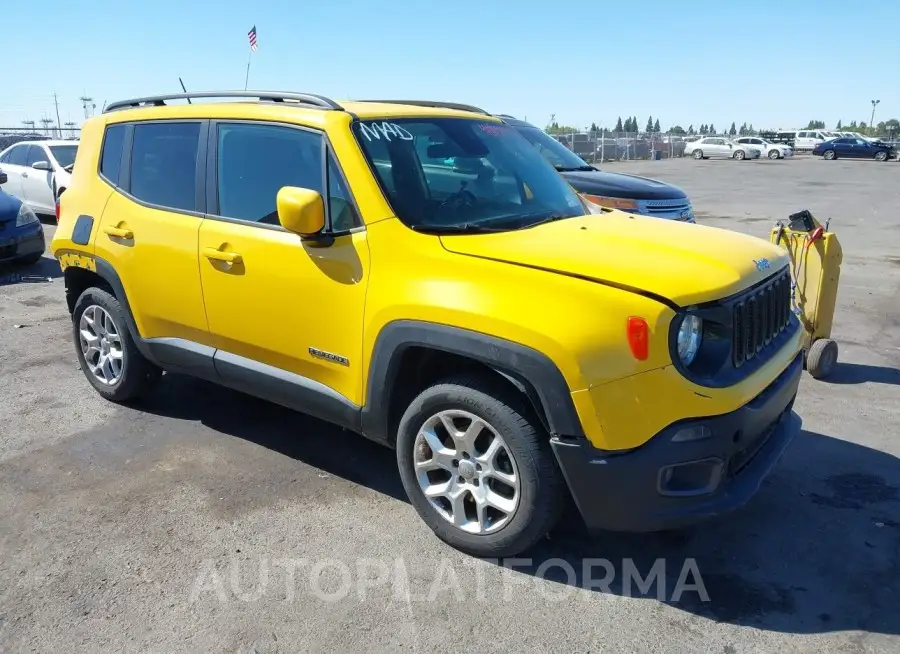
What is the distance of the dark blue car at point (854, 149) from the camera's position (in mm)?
42438

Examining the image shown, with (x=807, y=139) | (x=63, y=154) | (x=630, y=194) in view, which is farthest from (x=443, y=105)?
(x=807, y=139)

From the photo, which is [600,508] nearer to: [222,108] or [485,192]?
[485,192]

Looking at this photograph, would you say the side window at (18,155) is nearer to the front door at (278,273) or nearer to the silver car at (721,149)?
the front door at (278,273)

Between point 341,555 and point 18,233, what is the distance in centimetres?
784

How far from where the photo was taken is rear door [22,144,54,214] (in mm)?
13148

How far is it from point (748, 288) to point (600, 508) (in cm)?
116

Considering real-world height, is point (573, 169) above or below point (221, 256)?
above

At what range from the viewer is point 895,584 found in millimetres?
3145

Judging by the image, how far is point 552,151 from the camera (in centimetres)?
1001

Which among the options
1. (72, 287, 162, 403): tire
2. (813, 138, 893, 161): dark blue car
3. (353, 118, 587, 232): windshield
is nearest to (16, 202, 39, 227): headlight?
(72, 287, 162, 403): tire

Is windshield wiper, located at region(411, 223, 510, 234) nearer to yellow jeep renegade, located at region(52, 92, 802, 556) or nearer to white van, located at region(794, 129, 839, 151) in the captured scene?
yellow jeep renegade, located at region(52, 92, 802, 556)

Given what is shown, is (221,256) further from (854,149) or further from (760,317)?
(854,149)

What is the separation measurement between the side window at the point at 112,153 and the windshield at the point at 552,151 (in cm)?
597

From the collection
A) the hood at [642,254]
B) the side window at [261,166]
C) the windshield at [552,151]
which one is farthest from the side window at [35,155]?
the hood at [642,254]
